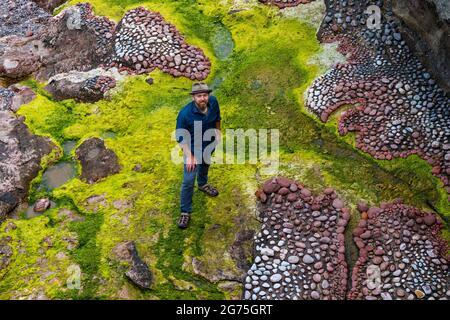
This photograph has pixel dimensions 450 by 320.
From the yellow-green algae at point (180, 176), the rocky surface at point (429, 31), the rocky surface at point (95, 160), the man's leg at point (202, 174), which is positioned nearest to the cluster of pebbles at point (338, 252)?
the yellow-green algae at point (180, 176)

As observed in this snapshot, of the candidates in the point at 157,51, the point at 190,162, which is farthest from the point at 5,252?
the point at 157,51

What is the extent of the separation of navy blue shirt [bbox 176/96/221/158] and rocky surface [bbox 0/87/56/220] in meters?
3.55

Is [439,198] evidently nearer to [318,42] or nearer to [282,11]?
[318,42]

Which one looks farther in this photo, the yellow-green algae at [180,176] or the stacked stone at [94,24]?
the stacked stone at [94,24]

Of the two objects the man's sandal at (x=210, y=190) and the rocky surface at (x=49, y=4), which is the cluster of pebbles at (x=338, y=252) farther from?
the rocky surface at (x=49, y=4)

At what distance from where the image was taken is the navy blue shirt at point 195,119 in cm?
743

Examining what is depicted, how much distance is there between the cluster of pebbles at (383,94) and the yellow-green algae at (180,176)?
11.2 inches

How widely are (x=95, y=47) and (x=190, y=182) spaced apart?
18.7 ft

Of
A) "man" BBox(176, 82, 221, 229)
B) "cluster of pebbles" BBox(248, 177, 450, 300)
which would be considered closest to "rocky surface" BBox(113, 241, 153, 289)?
"man" BBox(176, 82, 221, 229)

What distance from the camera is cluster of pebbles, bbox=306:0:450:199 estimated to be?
892cm

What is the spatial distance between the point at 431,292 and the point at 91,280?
4.88 m

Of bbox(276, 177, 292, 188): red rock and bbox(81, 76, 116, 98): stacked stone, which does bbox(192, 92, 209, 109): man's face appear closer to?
bbox(276, 177, 292, 188): red rock

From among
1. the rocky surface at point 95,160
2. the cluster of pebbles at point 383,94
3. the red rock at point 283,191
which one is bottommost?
the rocky surface at point 95,160

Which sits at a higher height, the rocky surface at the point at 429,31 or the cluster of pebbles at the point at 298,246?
the rocky surface at the point at 429,31
